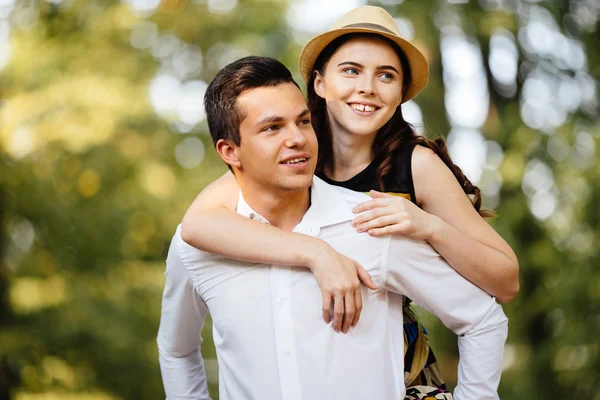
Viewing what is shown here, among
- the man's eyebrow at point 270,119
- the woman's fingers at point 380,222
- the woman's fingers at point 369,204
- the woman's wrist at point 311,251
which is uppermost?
the man's eyebrow at point 270,119

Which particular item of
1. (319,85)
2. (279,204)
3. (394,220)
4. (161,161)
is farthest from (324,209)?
(161,161)

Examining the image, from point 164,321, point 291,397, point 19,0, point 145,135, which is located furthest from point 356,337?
point 19,0

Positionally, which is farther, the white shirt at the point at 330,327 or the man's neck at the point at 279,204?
the man's neck at the point at 279,204

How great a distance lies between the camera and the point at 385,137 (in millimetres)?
2633

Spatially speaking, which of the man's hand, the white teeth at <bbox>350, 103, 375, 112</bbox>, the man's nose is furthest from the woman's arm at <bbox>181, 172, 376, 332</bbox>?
the white teeth at <bbox>350, 103, 375, 112</bbox>

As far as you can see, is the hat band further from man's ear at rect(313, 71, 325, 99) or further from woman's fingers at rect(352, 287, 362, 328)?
woman's fingers at rect(352, 287, 362, 328)

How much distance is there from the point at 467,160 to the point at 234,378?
466cm

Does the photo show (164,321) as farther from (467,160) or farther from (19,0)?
(19,0)

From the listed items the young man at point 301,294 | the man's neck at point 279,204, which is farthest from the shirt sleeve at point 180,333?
the man's neck at point 279,204

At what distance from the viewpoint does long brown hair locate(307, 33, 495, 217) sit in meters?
2.52

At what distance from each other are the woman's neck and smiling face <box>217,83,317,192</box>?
19.4 inches

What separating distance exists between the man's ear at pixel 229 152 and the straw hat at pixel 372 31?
55 centimetres

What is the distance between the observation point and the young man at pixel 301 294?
2020 mm

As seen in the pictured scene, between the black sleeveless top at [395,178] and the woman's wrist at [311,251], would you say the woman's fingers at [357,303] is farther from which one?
the black sleeveless top at [395,178]
